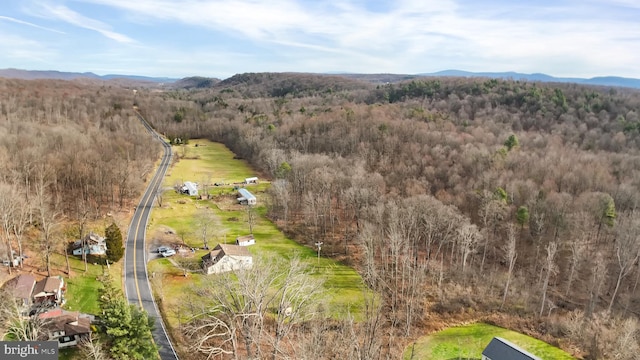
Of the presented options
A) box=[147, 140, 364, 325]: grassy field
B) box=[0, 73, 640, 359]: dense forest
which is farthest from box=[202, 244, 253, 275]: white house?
box=[0, 73, 640, 359]: dense forest

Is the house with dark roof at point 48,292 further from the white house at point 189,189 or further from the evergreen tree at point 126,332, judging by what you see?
the white house at point 189,189

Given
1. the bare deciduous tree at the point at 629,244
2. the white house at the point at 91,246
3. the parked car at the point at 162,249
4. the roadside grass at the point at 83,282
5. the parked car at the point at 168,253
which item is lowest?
the parked car at the point at 168,253

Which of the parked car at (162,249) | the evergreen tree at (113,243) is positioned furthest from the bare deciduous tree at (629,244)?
the evergreen tree at (113,243)

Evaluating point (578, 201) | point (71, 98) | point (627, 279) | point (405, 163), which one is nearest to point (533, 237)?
point (578, 201)

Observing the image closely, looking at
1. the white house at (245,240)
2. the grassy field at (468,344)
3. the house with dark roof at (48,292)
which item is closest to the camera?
the grassy field at (468,344)

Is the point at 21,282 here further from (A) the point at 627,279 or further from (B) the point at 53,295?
(A) the point at 627,279

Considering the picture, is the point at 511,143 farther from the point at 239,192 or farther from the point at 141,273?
the point at 141,273

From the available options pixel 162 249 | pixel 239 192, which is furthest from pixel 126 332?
pixel 239 192
